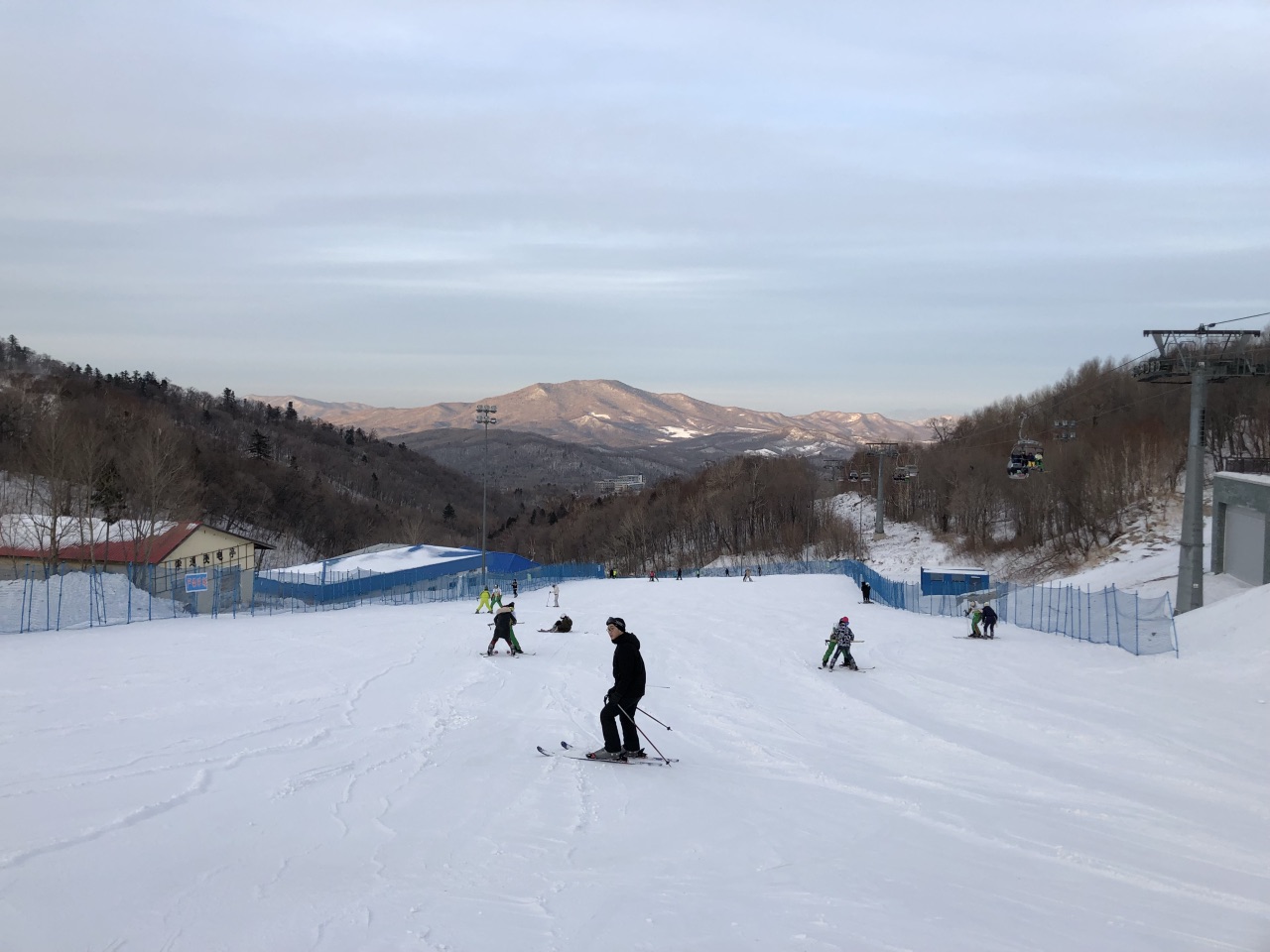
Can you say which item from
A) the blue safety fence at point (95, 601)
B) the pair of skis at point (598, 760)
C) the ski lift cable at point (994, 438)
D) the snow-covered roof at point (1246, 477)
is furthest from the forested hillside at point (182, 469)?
the ski lift cable at point (994, 438)

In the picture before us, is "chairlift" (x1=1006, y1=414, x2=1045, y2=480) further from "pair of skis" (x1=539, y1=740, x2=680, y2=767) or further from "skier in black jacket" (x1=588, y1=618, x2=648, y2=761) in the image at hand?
"skier in black jacket" (x1=588, y1=618, x2=648, y2=761)

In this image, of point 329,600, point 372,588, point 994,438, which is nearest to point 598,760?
point 329,600

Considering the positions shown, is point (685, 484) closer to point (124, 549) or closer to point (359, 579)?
point (124, 549)

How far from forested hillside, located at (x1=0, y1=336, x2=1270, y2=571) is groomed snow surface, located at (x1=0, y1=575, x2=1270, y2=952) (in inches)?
1491

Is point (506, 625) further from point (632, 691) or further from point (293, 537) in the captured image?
point (293, 537)

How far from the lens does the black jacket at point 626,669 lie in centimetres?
1070

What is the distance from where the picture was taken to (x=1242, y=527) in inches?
1383

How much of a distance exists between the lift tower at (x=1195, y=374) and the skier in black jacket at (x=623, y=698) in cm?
2309

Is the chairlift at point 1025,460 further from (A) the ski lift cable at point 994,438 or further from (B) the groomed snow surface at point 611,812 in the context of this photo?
(A) the ski lift cable at point 994,438

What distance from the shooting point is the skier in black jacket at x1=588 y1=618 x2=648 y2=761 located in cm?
1072

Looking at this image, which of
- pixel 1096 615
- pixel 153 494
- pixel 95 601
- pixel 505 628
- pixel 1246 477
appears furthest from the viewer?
pixel 153 494

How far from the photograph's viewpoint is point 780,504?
11825cm

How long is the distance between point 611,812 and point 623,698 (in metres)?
2.06

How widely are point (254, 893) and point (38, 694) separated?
9.95 meters
